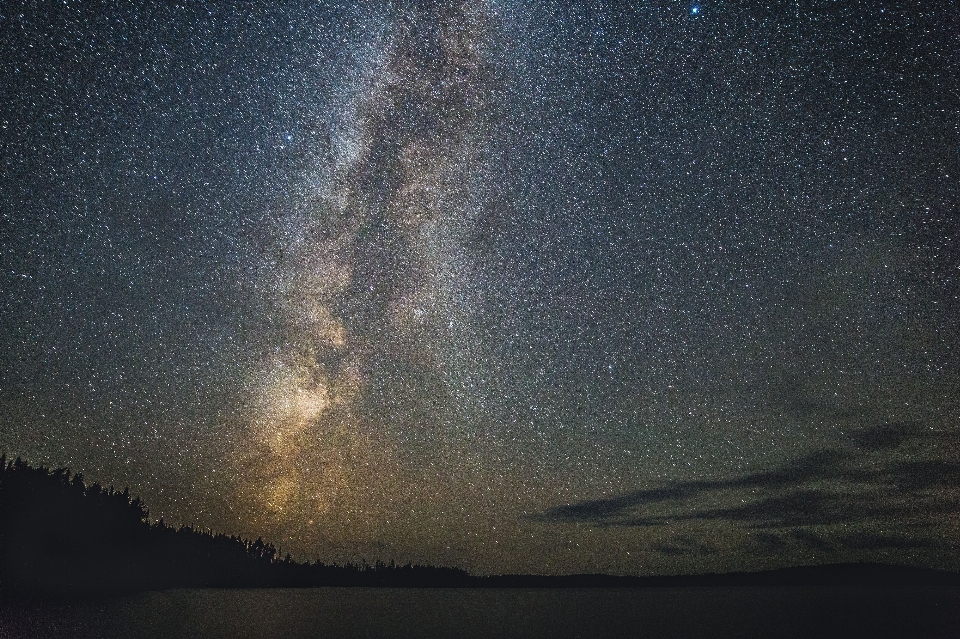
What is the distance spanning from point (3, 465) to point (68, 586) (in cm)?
3098

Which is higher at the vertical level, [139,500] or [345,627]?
[139,500]

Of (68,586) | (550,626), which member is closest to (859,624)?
(550,626)

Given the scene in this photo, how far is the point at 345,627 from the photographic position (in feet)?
154

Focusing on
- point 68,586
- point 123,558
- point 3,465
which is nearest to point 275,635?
point 3,465

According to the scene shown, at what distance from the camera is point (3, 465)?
89750 mm

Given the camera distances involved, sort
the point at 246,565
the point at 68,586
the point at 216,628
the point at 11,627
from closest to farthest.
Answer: the point at 11,627 < the point at 216,628 < the point at 68,586 < the point at 246,565

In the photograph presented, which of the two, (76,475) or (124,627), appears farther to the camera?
(76,475)

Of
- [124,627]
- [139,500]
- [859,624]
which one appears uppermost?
[139,500]

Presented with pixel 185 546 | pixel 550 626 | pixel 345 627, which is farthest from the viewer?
pixel 185 546

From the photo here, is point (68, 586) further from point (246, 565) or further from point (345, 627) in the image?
point (345, 627)

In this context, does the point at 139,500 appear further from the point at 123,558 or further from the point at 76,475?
the point at 76,475

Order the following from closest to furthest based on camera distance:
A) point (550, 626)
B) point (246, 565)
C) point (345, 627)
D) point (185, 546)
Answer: point (345, 627) < point (550, 626) < point (185, 546) < point (246, 565)

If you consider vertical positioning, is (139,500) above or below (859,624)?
above

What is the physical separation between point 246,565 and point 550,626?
140m
